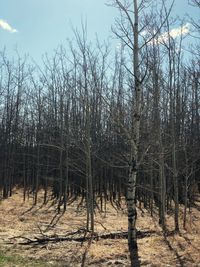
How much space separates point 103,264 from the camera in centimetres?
816

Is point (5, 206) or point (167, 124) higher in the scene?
point (167, 124)

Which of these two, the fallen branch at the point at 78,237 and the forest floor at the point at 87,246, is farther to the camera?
the fallen branch at the point at 78,237

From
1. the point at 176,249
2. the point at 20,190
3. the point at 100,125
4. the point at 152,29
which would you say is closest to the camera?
the point at 176,249

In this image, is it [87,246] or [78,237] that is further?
[78,237]

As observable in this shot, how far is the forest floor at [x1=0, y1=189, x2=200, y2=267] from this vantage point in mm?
8312

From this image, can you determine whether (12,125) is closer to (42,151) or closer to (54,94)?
(42,151)

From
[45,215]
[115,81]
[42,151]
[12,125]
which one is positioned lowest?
[45,215]

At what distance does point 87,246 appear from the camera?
32.7 feet

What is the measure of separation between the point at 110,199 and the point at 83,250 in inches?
450

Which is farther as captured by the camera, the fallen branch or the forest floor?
the fallen branch

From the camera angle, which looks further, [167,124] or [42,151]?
[42,151]

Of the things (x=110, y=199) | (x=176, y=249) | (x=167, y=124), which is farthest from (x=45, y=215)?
(x=176, y=249)

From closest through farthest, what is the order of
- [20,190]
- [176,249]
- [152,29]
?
[176,249], [152,29], [20,190]

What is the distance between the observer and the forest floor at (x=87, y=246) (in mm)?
8312
